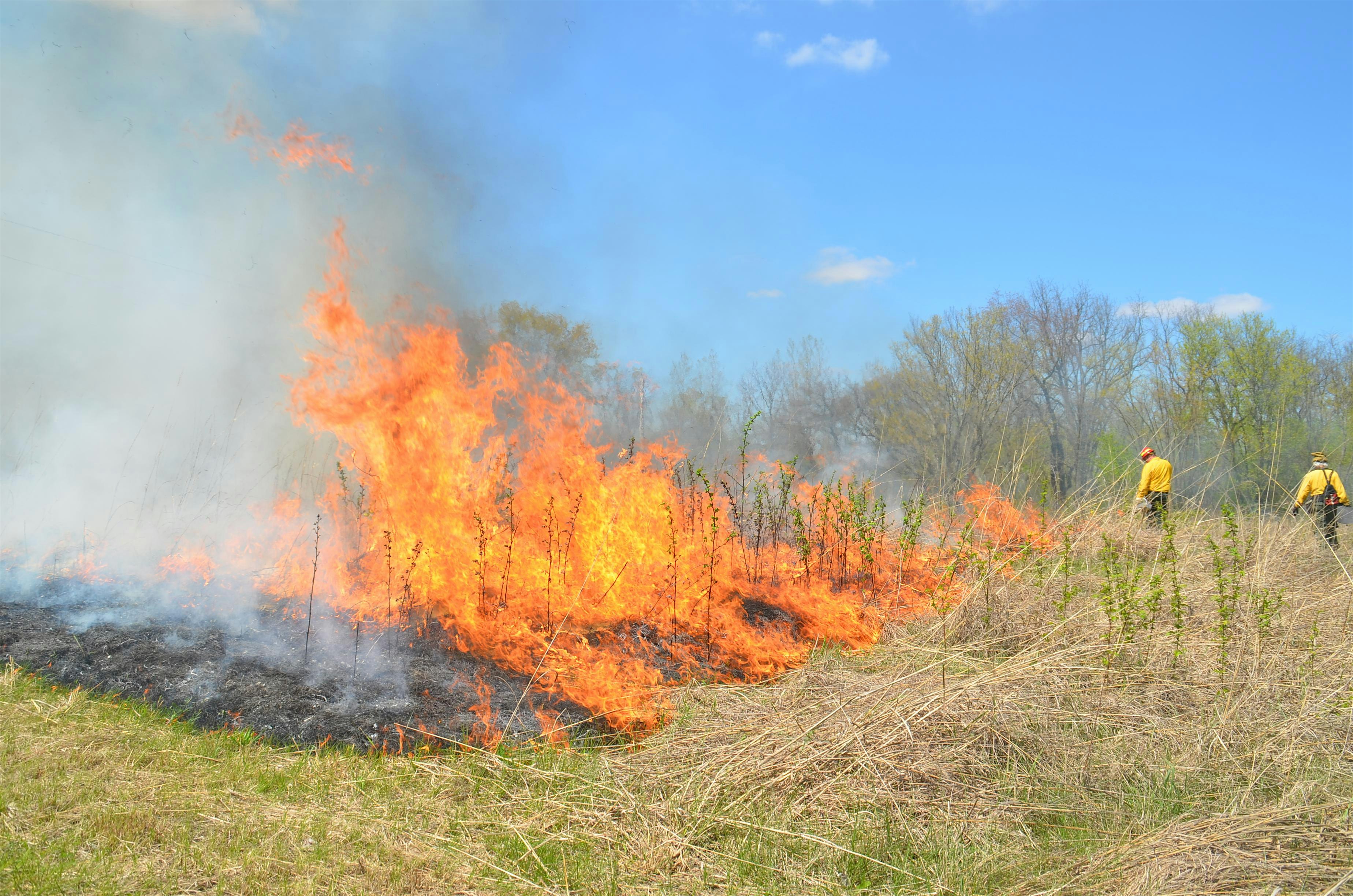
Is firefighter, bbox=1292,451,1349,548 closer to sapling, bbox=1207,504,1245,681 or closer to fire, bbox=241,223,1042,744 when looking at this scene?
sapling, bbox=1207,504,1245,681

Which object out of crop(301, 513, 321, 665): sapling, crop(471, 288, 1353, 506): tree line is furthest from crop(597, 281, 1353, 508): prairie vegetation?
crop(301, 513, 321, 665): sapling

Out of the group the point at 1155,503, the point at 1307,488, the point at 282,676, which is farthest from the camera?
the point at 1155,503

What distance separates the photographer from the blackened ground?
4078 mm

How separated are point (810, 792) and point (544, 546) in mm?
3920

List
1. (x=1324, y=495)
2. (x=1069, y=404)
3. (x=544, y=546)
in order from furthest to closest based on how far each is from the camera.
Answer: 1. (x=1069, y=404)
2. (x=1324, y=495)
3. (x=544, y=546)

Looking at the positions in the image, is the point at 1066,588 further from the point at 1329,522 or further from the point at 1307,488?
the point at 1307,488

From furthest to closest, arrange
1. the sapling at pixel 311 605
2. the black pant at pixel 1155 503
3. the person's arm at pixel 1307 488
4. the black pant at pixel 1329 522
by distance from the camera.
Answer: the person's arm at pixel 1307 488
the black pant at pixel 1155 503
the black pant at pixel 1329 522
the sapling at pixel 311 605

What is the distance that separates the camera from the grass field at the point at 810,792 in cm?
264

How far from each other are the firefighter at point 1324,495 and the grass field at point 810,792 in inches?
154

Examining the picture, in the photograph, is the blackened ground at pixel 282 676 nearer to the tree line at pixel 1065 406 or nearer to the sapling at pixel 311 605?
the sapling at pixel 311 605

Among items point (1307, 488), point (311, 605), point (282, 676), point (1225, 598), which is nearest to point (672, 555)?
point (311, 605)

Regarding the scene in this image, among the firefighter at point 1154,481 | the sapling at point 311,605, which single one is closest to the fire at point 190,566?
the sapling at point 311,605

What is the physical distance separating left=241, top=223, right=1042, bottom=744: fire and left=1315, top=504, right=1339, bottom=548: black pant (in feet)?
8.22

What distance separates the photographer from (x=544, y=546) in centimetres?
664
